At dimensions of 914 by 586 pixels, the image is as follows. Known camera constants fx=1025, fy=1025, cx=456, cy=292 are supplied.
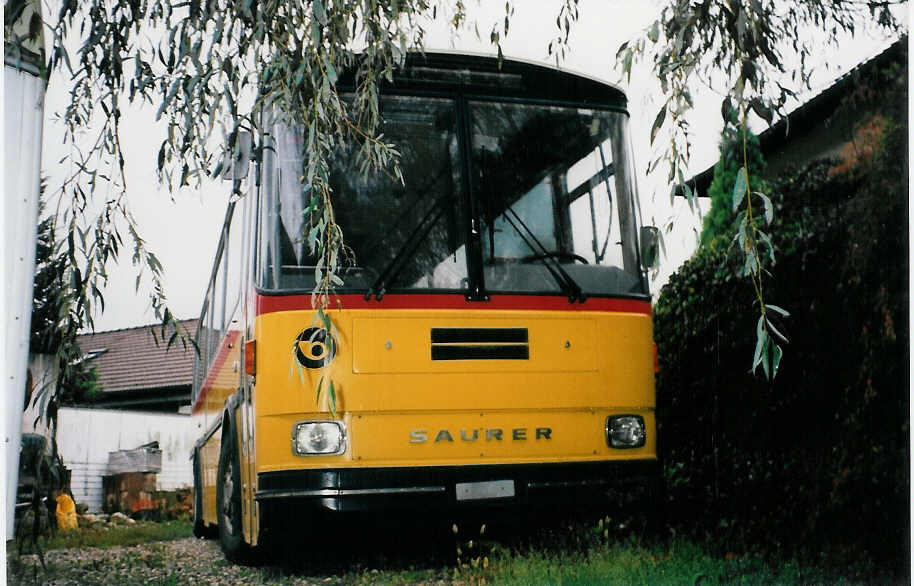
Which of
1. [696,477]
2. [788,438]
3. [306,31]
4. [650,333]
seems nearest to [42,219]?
[306,31]

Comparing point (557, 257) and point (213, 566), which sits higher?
point (557, 257)

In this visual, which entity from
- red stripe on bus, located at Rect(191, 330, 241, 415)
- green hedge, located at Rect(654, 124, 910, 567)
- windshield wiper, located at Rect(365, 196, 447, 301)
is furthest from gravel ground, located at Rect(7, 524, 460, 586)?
green hedge, located at Rect(654, 124, 910, 567)

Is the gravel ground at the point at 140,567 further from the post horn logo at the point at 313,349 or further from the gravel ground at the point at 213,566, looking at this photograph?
the post horn logo at the point at 313,349

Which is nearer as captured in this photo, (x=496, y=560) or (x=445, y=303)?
(x=445, y=303)

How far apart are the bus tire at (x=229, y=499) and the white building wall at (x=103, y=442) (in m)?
0.17

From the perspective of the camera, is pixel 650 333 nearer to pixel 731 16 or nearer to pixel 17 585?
pixel 731 16

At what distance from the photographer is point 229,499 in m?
4.09

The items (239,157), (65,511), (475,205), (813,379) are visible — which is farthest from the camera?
(813,379)

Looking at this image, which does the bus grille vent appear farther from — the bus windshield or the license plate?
the license plate

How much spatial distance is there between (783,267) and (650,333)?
812 mm

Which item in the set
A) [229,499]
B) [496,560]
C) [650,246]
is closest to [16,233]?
[229,499]

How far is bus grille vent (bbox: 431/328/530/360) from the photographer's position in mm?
3799

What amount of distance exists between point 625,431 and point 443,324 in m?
0.83

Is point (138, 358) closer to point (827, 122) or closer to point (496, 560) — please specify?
point (496, 560)
